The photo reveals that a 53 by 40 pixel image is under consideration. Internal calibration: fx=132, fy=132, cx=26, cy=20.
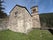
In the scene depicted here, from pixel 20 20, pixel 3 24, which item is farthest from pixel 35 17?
pixel 3 24

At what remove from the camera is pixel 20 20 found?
949 inches

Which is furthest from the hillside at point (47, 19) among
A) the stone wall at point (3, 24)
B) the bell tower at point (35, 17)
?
Answer: the stone wall at point (3, 24)

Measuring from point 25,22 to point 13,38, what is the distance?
5.89 meters

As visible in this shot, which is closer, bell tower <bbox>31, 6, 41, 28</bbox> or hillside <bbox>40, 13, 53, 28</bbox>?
bell tower <bbox>31, 6, 41, 28</bbox>

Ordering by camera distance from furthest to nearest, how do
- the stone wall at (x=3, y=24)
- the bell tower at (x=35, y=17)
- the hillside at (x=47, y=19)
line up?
the hillside at (x=47, y=19), the bell tower at (x=35, y=17), the stone wall at (x=3, y=24)

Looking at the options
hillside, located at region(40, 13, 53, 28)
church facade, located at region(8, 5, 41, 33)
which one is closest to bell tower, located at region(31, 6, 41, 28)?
church facade, located at region(8, 5, 41, 33)

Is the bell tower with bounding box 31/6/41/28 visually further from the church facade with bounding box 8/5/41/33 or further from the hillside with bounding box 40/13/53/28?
the hillside with bounding box 40/13/53/28

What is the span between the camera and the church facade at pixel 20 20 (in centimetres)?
2389

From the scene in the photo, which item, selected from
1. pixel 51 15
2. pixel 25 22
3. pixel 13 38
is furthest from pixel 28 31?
pixel 51 15

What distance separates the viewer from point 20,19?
2416 centimetres

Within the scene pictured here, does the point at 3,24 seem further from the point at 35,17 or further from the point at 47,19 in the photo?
the point at 47,19

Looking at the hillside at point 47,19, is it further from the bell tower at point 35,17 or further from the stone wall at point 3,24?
the stone wall at point 3,24

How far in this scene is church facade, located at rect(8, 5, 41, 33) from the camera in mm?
23891

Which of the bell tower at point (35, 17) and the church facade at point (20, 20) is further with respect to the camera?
the bell tower at point (35, 17)
